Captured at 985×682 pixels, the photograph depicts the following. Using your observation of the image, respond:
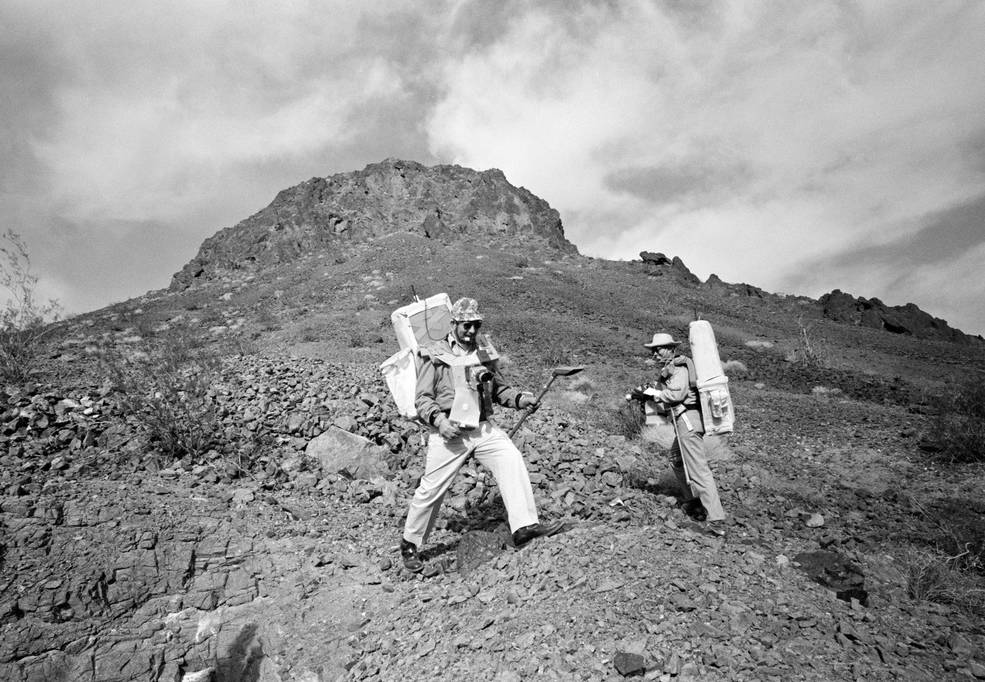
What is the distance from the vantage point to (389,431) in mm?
7059

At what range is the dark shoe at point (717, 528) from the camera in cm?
461

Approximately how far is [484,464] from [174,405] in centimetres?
466

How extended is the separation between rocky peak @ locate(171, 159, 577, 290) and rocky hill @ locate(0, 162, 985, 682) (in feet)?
90.3

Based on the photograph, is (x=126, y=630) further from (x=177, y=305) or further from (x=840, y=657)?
(x=177, y=305)

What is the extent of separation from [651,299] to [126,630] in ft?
71.9

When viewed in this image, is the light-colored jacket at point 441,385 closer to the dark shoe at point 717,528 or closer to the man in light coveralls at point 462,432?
the man in light coveralls at point 462,432

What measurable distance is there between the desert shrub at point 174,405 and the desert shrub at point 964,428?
9.20 meters

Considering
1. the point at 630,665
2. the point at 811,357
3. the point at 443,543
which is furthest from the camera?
the point at 811,357

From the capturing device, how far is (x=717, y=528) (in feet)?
15.7

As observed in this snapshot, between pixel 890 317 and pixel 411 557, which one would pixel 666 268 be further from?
pixel 411 557

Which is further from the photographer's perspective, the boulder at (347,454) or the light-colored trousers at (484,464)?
the boulder at (347,454)

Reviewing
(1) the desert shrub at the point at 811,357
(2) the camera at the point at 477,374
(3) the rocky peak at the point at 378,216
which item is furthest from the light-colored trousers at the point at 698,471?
(3) the rocky peak at the point at 378,216

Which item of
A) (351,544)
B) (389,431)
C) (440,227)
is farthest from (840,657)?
(440,227)

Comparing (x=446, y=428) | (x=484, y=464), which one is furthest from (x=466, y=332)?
(x=484, y=464)
